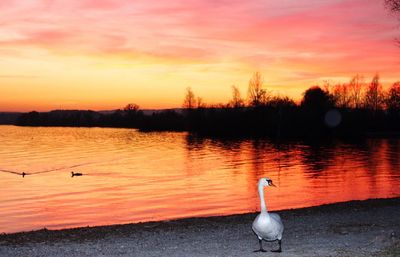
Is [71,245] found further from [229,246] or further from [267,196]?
[267,196]

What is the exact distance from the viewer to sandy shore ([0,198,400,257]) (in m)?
13.6

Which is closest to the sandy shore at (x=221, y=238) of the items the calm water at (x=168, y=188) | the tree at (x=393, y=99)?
the calm water at (x=168, y=188)

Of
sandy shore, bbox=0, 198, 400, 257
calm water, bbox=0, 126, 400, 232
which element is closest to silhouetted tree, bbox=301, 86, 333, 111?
calm water, bbox=0, 126, 400, 232

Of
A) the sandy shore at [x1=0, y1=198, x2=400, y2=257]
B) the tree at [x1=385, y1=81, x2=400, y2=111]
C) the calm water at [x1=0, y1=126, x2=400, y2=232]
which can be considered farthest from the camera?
the tree at [x1=385, y1=81, x2=400, y2=111]

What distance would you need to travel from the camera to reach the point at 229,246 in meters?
14.4

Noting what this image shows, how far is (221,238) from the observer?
52.1ft

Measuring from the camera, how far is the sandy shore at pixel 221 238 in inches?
534

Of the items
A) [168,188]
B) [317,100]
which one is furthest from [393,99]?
[168,188]

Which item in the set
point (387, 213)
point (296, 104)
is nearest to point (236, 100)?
point (296, 104)

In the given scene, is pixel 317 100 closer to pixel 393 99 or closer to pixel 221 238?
pixel 393 99

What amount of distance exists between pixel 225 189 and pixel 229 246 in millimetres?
25066

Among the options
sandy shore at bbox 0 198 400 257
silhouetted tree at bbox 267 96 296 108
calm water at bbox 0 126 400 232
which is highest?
silhouetted tree at bbox 267 96 296 108

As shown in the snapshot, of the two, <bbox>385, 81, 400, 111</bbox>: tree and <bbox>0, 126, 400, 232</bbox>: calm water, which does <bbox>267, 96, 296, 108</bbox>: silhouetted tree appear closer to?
<bbox>385, 81, 400, 111</bbox>: tree

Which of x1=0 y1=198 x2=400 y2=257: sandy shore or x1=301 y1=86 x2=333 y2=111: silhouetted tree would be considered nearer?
x1=0 y1=198 x2=400 y2=257: sandy shore
